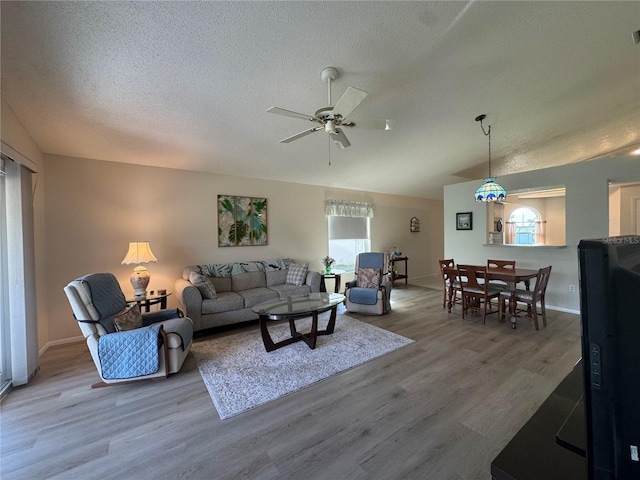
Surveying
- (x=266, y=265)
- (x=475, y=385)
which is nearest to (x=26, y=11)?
(x=266, y=265)

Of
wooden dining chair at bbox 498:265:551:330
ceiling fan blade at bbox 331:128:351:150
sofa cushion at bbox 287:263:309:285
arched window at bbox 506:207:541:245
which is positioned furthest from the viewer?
arched window at bbox 506:207:541:245

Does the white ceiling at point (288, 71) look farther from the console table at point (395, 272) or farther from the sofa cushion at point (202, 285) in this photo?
the console table at point (395, 272)

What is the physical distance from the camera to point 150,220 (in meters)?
4.03

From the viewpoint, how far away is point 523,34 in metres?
2.42

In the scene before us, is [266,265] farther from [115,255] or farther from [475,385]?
Answer: [475,385]

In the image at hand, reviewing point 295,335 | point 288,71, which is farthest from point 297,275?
point 288,71

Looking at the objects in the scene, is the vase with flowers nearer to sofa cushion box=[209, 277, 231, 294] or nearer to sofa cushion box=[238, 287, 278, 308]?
sofa cushion box=[238, 287, 278, 308]

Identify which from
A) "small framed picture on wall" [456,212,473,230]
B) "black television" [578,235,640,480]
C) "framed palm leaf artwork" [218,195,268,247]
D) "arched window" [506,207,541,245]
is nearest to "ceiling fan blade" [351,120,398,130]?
"black television" [578,235,640,480]

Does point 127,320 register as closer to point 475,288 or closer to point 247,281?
point 247,281

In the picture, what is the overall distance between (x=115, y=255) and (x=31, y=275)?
1.14m

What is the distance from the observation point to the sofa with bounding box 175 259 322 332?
11.7 ft

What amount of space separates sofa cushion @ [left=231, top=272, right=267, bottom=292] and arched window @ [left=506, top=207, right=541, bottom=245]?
7.63m

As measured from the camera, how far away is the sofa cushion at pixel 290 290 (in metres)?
4.32

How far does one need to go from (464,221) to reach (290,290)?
161 inches
